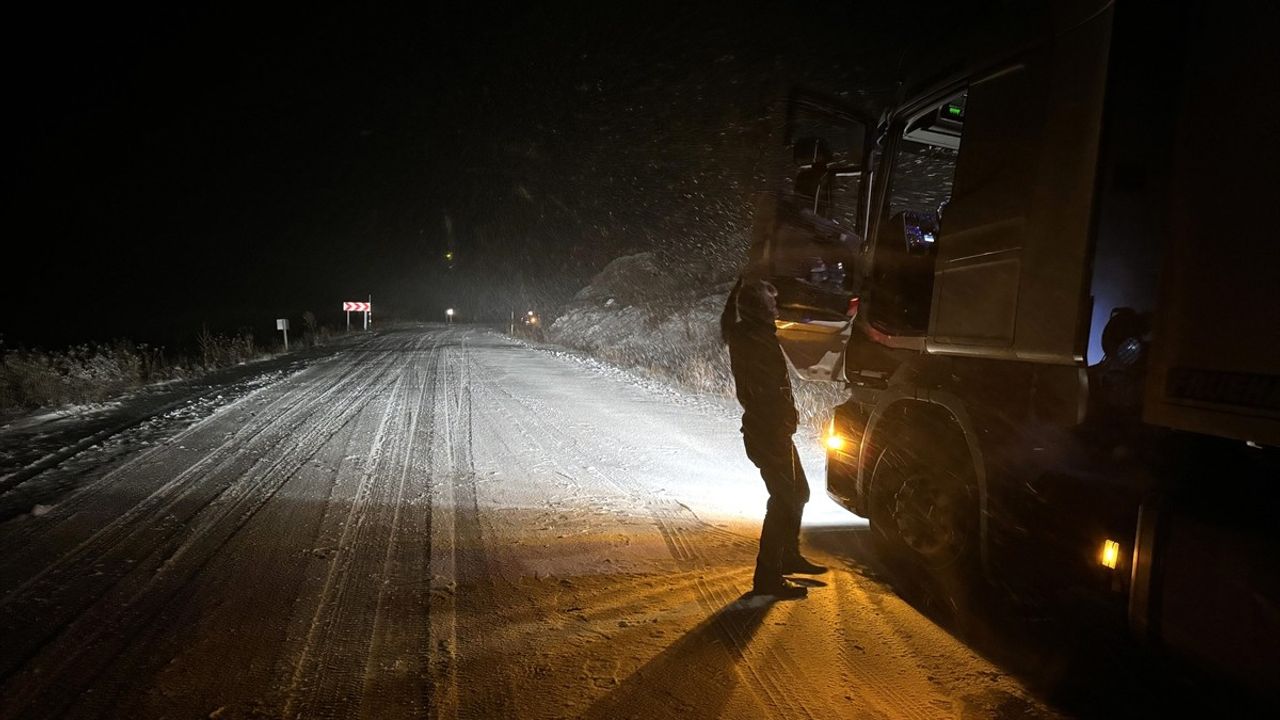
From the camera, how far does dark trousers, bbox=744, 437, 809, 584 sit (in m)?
3.72

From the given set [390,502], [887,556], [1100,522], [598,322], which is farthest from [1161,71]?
[598,322]

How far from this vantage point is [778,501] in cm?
382

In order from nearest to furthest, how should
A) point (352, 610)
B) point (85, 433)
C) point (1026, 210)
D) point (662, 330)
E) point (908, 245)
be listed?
point (1026, 210), point (352, 610), point (908, 245), point (85, 433), point (662, 330)

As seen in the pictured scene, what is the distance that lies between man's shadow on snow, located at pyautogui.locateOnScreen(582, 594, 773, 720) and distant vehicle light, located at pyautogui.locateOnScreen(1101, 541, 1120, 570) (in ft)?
5.32

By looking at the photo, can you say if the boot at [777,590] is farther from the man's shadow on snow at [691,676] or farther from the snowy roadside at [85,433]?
the snowy roadside at [85,433]

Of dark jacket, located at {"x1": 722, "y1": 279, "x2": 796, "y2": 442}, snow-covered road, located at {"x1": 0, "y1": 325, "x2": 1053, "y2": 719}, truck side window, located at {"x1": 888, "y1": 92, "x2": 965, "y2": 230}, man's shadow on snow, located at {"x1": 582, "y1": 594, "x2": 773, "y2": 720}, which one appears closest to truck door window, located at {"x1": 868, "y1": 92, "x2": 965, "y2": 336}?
truck side window, located at {"x1": 888, "y1": 92, "x2": 965, "y2": 230}

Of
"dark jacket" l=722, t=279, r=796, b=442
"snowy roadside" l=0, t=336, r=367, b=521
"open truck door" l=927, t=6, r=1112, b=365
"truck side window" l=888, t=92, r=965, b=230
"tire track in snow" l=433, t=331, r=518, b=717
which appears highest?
"truck side window" l=888, t=92, r=965, b=230

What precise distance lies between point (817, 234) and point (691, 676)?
311 centimetres

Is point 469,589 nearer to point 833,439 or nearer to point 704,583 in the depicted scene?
point 704,583

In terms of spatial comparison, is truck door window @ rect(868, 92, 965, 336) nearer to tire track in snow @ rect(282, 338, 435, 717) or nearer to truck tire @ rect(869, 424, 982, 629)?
truck tire @ rect(869, 424, 982, 629)

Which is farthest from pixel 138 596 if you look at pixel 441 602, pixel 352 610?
pixel 441 602

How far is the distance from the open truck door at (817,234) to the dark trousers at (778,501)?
1091 millimetres

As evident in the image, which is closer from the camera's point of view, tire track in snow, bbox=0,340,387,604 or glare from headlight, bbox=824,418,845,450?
tire track in snow, bbox=0,340,387,604

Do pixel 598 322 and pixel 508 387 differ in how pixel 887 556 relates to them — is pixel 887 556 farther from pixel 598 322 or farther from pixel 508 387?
pixel 598 322
